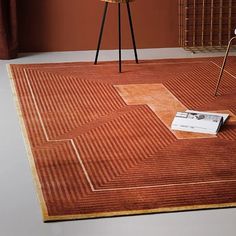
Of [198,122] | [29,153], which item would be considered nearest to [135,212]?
[29,153]

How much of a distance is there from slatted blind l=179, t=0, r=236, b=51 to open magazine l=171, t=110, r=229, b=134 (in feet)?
6.69

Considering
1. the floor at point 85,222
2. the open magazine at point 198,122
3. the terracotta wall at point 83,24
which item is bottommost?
the floor at point 85,222

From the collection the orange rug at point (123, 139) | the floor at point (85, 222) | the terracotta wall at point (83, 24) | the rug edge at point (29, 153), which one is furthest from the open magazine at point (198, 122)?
the terracotta wall at point (83, 24)

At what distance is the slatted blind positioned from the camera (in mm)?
5863

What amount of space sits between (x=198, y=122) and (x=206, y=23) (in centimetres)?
226

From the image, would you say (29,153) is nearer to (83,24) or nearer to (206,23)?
(83,24)

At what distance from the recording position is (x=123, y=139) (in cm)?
372

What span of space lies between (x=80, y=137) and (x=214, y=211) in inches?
41.3

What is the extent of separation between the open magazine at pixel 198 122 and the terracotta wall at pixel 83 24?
2.00 m

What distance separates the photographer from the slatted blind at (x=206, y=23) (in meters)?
5.86

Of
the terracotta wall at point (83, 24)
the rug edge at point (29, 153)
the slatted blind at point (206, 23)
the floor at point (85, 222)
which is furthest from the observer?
the slatted blind at point (206, 23)

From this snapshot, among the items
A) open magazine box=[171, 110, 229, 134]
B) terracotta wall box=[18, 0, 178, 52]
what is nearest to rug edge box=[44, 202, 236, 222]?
open magazine box=[171, 110, 229, 134]

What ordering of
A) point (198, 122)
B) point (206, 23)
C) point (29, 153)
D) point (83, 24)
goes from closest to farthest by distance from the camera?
point (29, 153), point (198, 122), point (83, 24), point (206, 23)

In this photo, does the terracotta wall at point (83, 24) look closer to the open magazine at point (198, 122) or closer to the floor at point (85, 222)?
the open magazine at point (198, 122)
